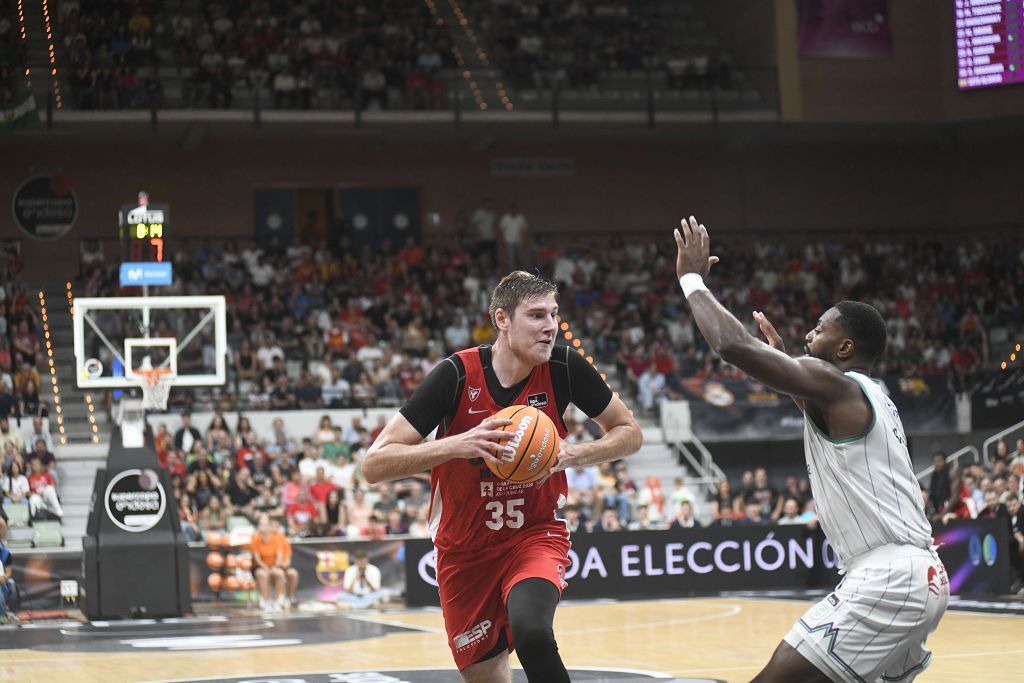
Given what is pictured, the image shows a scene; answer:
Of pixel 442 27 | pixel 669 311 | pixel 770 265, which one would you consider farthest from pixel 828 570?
pixel 442 27

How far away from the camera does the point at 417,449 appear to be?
5.76 metres

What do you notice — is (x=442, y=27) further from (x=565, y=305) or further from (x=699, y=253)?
(x=699, y=253)

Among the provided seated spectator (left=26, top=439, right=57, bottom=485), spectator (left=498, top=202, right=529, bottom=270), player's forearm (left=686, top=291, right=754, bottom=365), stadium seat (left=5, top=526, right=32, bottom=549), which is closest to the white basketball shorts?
player's forearm (left=686, top=291, right=754, bottom=365)

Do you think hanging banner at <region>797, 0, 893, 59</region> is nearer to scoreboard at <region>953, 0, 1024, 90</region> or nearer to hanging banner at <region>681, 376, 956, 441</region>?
scoreboard at <region>953, 0, 1024, 90</region>

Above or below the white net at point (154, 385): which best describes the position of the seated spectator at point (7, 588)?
below

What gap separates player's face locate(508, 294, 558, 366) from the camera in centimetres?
598

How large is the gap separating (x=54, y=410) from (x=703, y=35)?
17319 millimetres

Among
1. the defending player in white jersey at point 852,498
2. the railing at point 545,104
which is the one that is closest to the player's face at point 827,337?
the defending player in white jersey at point 852,498

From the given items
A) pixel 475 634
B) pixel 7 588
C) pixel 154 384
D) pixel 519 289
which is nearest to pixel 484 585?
pixel 475 634

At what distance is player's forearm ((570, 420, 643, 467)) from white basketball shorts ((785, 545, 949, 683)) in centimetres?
121

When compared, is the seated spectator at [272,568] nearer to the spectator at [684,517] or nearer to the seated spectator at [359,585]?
the seated spectator at [359,585]

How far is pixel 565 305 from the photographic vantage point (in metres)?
27.6

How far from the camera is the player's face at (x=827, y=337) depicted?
536 cm

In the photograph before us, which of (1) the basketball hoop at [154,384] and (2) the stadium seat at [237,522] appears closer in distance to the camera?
(1) the basketball hoop at [154,384]
